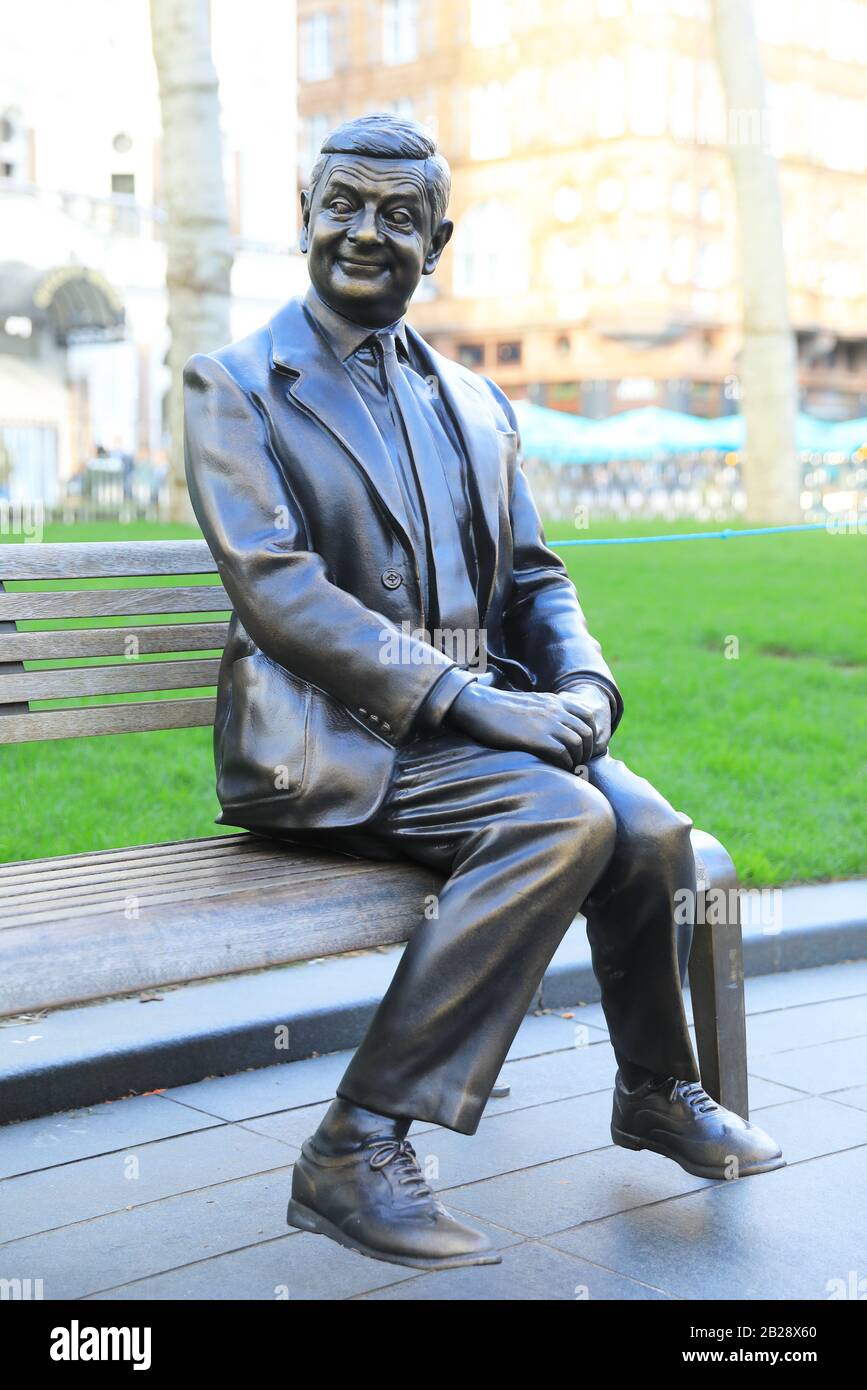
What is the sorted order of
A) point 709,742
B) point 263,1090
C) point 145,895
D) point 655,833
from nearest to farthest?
1. point 145,895
2. point 655,833
3. point 263,1090
4. point 709,742

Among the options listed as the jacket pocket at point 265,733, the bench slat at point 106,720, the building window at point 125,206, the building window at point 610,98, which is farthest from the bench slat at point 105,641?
the building window at point 610,98

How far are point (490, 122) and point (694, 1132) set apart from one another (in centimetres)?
5017

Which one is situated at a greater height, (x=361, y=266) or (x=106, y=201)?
(x=106, y=201)

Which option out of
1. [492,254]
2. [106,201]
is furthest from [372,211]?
[492,254]

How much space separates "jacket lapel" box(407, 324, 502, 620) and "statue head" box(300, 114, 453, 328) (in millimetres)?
245

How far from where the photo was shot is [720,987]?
3.59 metres

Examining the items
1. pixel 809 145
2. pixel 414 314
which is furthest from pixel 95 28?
pixel 809 145

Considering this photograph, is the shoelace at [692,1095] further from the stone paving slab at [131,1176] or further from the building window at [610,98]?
the building window at [610,98]

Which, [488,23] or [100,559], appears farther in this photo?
[488,23]

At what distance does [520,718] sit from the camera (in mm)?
3240

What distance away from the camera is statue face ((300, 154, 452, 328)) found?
130 inches

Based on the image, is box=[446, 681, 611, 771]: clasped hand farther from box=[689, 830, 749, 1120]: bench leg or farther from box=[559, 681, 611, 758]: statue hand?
box=[689, 830, 749, 1120]: bench leg

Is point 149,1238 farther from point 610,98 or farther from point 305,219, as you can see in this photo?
point 610,98
